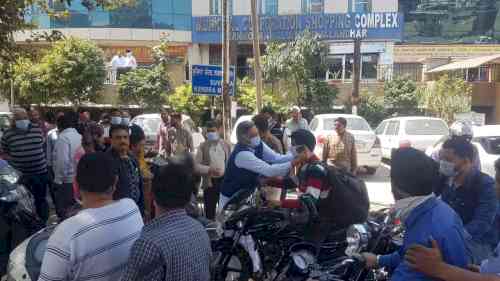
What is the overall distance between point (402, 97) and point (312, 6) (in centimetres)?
996

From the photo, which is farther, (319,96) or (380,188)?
(319,96)

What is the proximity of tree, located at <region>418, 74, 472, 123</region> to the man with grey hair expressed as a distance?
20.0 metres

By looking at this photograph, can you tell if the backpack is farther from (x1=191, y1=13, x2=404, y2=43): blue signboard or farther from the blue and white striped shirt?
(x1=191, y1=13, x2=404, y2=43): blue signboard

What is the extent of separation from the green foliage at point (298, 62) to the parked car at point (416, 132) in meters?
8.42

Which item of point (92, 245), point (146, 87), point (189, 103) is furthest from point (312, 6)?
point (92, 245)

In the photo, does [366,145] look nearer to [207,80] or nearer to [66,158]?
[207,80]

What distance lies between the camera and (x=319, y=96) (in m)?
26.0

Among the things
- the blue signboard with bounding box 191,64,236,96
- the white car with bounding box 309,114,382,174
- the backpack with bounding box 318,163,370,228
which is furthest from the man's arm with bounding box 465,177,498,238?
the white car with bounding box 309,114,382,174

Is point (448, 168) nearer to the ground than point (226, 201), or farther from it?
farther from it

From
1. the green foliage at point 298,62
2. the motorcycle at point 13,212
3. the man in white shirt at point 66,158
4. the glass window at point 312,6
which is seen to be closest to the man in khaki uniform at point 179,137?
the man in white shirt at point 66,158

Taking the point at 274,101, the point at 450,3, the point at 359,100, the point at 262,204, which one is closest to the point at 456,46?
the point at 359,100

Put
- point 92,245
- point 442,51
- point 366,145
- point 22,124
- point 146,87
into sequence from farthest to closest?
point 442,51 → point 146,87 → point 366,145 → point 22,124 → point 92,245

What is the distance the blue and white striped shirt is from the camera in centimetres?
252

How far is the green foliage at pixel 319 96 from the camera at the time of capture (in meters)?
25.8
